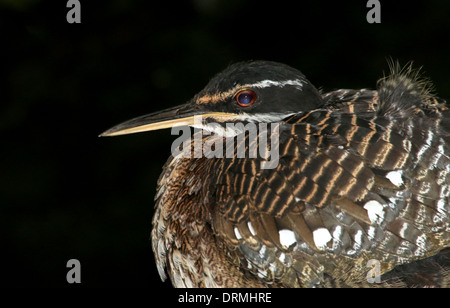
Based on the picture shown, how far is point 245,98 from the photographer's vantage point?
3.41m

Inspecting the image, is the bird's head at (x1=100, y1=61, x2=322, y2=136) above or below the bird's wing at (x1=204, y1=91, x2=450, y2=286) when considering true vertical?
above

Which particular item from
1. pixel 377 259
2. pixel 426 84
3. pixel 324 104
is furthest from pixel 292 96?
pixel 377 259

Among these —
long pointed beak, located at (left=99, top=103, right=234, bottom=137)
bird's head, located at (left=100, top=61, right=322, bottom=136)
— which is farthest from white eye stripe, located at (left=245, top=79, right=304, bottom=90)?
long pointed beak, located at (left=99, top=103, right=234, bottom=137)

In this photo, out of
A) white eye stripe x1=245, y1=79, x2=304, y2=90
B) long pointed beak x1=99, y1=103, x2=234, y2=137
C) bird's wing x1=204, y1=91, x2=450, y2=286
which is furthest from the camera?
long pointed beak x1=99, y1=103, x2=234, y2=137

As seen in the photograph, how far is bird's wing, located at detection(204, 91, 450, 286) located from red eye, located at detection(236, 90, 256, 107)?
33cm

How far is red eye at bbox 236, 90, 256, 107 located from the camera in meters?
3.40

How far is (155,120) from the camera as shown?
353 cm

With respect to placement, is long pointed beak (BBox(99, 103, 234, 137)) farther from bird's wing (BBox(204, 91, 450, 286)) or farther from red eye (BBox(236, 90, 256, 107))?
bird's wing (BBox(204, 91, 450, 286))

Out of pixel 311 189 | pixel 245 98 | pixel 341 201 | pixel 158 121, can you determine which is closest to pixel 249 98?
pixel 245 98

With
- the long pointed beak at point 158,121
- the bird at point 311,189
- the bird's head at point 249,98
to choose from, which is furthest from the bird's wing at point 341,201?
the long pointed beak at point 158,121

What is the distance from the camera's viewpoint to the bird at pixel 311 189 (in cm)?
294

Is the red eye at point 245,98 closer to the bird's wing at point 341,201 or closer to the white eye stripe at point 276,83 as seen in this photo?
the white eye stripe at point 276,83

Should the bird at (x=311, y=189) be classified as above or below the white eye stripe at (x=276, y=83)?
below

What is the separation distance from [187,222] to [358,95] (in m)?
1.16
